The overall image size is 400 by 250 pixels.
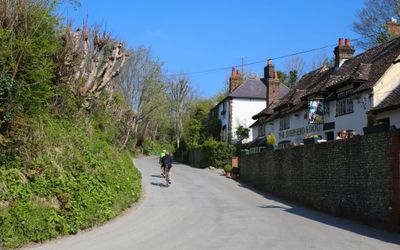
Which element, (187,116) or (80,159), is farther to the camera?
(187,116)

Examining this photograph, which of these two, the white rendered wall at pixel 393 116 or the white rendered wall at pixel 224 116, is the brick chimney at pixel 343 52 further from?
the white rendered wall at pixel 224 116

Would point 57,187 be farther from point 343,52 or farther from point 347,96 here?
point 343,52

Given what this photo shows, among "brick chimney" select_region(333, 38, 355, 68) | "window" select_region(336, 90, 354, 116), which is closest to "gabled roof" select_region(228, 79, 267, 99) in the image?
"brick chimney" select_region(333, 38, 355, 68)

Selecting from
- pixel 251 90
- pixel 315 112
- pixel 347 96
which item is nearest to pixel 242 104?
pixel 251 90

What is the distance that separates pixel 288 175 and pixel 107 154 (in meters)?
9.75

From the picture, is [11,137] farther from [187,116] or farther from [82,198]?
[187,116]

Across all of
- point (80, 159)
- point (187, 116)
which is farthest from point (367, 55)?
point (187, 116)

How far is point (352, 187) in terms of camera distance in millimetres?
16703

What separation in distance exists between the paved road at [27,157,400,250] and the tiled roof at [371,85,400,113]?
5935 mm

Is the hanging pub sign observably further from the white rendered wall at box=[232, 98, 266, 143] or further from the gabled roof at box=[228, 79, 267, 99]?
the gabled roof at box=[228, 79, 267, 99]

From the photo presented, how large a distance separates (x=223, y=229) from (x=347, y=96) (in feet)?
49.8

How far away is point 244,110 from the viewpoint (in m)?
50.0

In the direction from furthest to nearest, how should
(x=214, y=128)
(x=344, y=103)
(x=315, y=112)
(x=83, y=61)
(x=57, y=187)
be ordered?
1. (x=214, y=128)
2. (x=315, y=112)
3. (x=344, y=103)
4. (x=83, y=61)
5. (x=57, y=187)

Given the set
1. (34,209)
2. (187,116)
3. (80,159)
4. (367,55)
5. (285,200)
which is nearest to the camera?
(34,209)
